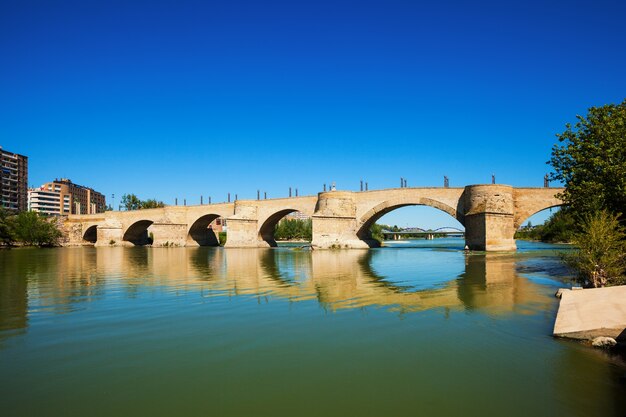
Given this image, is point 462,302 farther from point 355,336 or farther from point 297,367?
point 297,367

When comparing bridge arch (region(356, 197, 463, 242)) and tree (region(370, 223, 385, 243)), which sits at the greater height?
bridge arch (region(356, 197, 463, 242))

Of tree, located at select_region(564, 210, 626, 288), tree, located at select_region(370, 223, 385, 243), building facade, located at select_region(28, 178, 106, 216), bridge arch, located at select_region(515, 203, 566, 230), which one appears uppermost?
building facade, located at select_region(28, 178, 106, 216)

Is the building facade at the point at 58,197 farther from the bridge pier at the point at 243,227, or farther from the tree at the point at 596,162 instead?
the tree at the point at 596,162

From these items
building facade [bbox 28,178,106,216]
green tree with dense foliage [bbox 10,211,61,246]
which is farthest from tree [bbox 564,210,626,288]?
building facade [bbox 28,178,106,216]

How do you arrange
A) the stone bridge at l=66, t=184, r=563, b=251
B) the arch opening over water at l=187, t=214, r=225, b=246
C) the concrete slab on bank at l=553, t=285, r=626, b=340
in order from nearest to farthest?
the concrete slab on bank at l=553, t=285, r=626, b=340 → the stone bridge at l=66, t=184, r=563, b=251 → the arch opening over water at l=187, t=214, r=225, b=246

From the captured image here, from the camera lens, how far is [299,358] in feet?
21.0

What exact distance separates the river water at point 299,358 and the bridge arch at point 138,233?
5595 cm

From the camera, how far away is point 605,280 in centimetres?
1111

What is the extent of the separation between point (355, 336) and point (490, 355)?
2.31 m

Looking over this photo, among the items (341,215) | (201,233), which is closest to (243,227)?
(201,233)

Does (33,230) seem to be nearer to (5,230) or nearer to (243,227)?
(5,230)

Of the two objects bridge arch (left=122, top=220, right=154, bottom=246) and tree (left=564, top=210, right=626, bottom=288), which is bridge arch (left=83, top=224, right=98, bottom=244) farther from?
tree (left=564, top=210, right=626, bottom=288)

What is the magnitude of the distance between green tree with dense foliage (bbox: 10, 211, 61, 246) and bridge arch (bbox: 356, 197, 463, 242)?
46617 millimetres

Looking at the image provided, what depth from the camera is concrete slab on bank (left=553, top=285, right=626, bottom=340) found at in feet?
22.4
